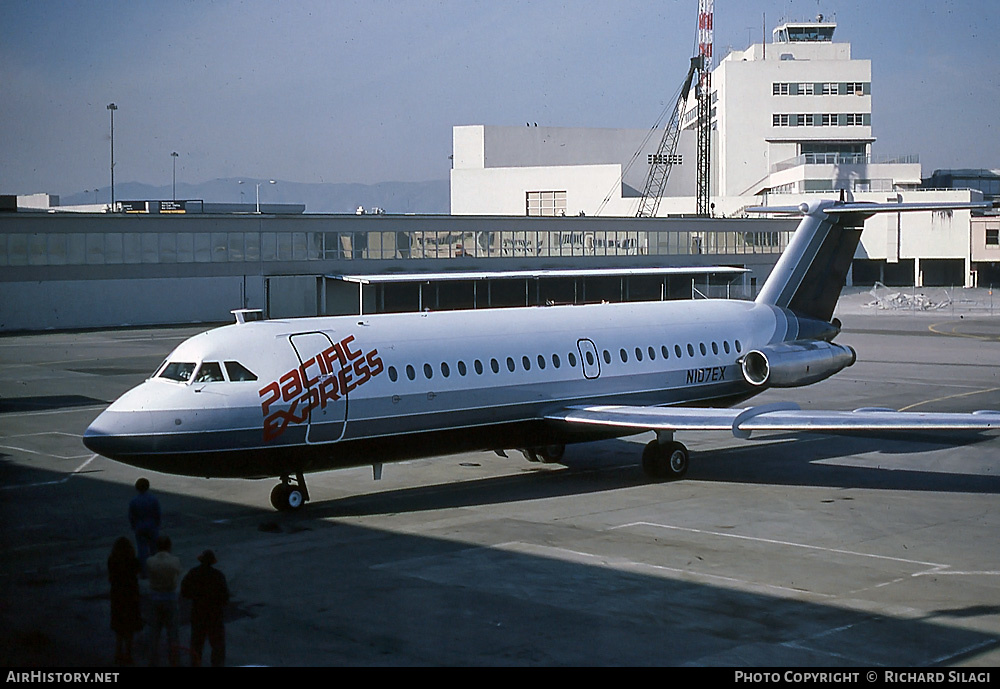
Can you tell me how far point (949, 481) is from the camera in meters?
25.2

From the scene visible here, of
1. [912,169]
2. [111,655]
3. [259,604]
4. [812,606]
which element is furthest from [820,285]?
[912,169]

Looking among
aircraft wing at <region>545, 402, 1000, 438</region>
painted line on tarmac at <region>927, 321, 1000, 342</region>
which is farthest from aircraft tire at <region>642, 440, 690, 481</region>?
painted line on tarmac at <region>927, 321, 1000, 342</region>

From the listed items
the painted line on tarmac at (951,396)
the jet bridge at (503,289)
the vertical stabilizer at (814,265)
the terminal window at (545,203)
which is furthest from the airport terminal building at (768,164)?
the vertical stabilizer at (814,265)

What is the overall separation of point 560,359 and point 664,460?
3283 millimetres

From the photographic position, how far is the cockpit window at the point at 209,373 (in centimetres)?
2053

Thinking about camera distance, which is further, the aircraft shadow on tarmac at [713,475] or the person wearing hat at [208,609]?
the aircraft shadow on tarmac at [713,475]

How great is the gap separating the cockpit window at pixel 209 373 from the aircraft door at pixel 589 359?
8.53 m

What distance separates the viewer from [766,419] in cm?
2398

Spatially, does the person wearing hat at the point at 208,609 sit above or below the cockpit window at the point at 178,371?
below

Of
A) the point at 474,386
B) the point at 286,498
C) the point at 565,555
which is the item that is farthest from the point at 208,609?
the point at 474,386

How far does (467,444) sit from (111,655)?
1097 centimetres

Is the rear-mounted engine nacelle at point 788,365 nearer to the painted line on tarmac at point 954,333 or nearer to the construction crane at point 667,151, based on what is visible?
the painted line on tarmac at point 954,333

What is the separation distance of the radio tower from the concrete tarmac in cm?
8263

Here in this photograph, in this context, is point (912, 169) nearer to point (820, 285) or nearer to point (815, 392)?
point (815, 392)
